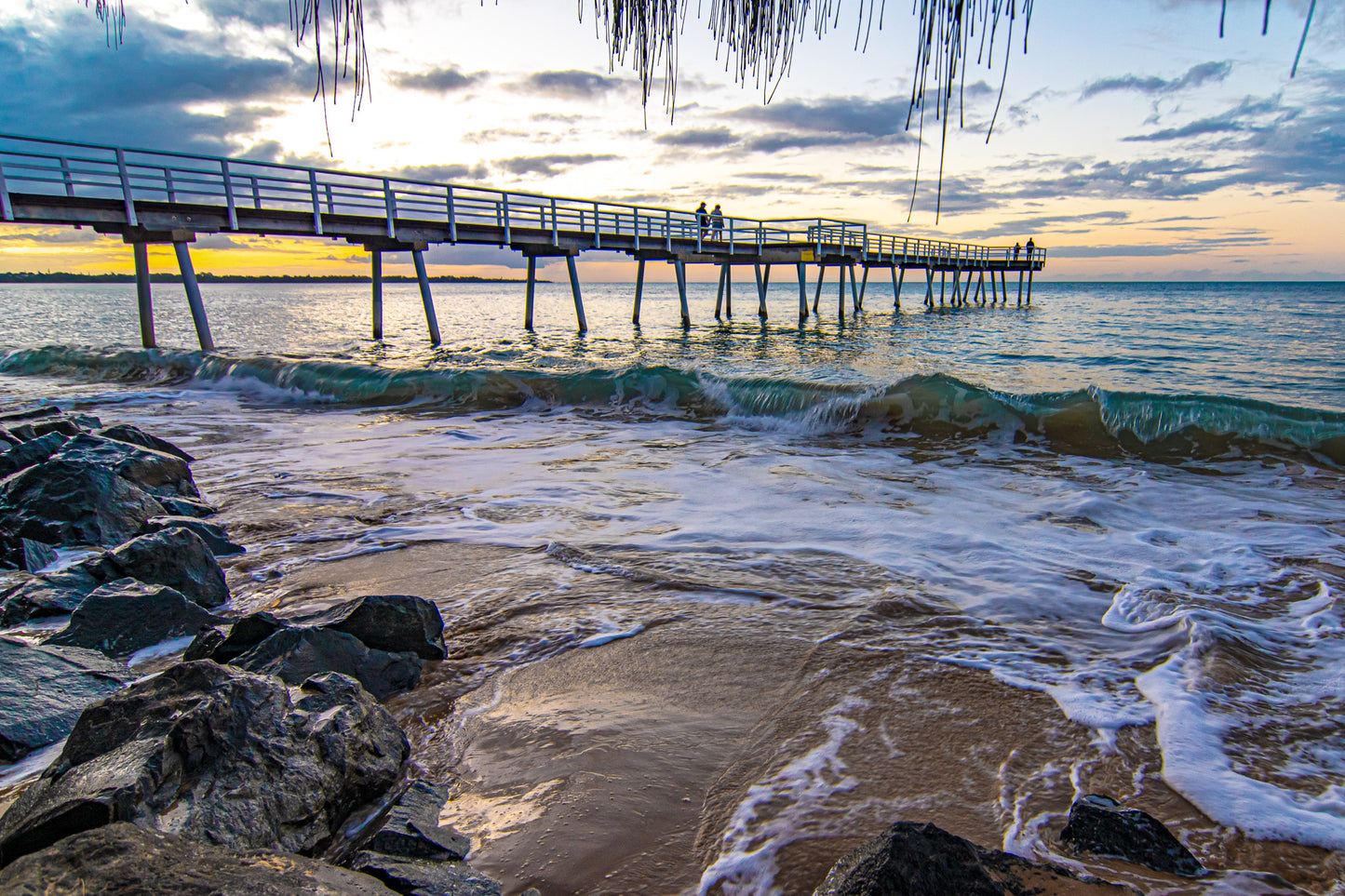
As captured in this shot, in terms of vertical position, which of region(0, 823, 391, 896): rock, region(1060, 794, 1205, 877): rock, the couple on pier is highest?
the couple on pier

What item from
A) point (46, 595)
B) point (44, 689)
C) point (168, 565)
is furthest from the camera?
point (168, 565)

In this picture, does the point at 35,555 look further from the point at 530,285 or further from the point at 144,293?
the point at 530,285

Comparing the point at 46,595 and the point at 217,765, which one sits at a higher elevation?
the point at 217,765

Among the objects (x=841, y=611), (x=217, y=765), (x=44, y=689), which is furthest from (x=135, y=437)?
(x=841, y=611)

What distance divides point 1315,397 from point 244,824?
16268mm

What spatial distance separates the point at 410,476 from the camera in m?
6.61

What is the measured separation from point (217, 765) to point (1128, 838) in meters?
2.47

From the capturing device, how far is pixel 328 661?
8.94ft

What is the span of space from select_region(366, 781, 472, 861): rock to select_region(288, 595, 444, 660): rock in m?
0.97

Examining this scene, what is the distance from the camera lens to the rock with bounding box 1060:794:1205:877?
1945 mm

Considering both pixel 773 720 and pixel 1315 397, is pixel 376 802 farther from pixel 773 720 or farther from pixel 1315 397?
pixel 1315 397

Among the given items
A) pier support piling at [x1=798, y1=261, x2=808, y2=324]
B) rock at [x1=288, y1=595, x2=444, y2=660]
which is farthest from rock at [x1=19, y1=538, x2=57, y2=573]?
pier support piling at [x1=798, y1=261, x2=808, y2=324]

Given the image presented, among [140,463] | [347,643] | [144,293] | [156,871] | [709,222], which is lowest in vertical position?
[347,643]

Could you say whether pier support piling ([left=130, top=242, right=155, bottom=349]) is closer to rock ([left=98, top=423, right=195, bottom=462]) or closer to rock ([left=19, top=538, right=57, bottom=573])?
rock ([left=98, top=423, right=195, bottom=462])
